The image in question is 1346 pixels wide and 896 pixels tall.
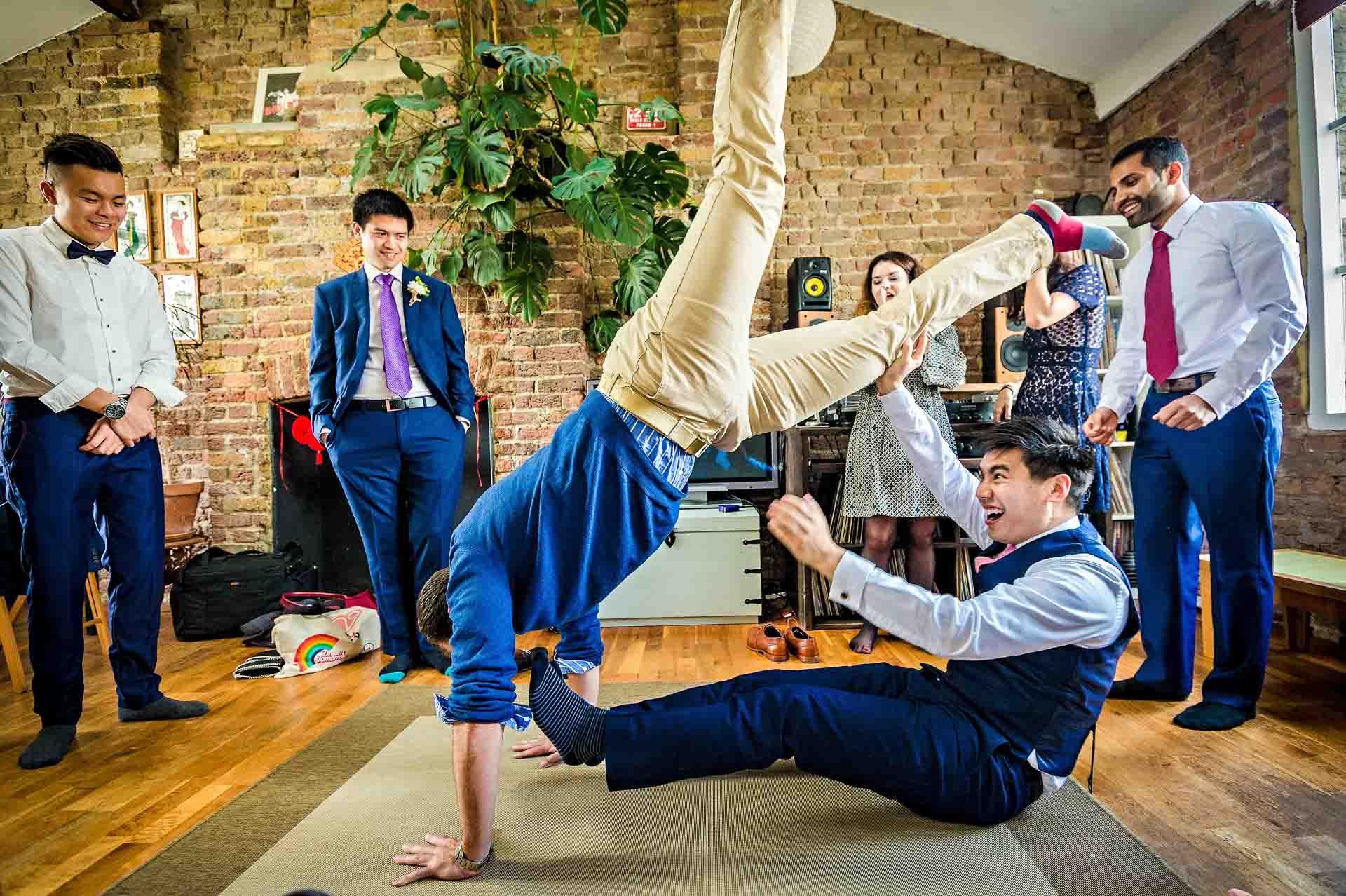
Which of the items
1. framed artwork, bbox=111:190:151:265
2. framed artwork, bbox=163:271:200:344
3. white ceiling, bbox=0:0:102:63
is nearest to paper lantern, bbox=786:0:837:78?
framed artwork, bbox=163:271:200:344

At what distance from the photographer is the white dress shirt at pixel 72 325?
7.35ft

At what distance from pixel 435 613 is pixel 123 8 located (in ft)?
16.4

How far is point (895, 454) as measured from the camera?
10.9 ft

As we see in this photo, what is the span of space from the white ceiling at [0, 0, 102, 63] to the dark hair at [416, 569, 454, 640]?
5.06 metres

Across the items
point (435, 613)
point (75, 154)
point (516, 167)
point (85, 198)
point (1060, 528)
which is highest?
point (516, 167)

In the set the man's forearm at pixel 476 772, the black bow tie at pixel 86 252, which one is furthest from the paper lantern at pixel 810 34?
the black bow tie at pixel 86 252

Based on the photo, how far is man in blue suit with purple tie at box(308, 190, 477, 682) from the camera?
291 cm

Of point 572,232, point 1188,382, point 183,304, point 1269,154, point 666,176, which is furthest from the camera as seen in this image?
point 183,304

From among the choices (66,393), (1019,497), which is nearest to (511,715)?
(1019,497)

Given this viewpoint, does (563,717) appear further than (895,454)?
No

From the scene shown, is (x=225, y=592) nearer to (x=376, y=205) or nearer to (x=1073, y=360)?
(x=376, y=205)

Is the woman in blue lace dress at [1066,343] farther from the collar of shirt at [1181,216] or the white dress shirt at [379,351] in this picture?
the white dress shirt at [379,351]

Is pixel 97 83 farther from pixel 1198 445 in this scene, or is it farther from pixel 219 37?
pixel 1198 445

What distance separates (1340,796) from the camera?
1789 millimetres
